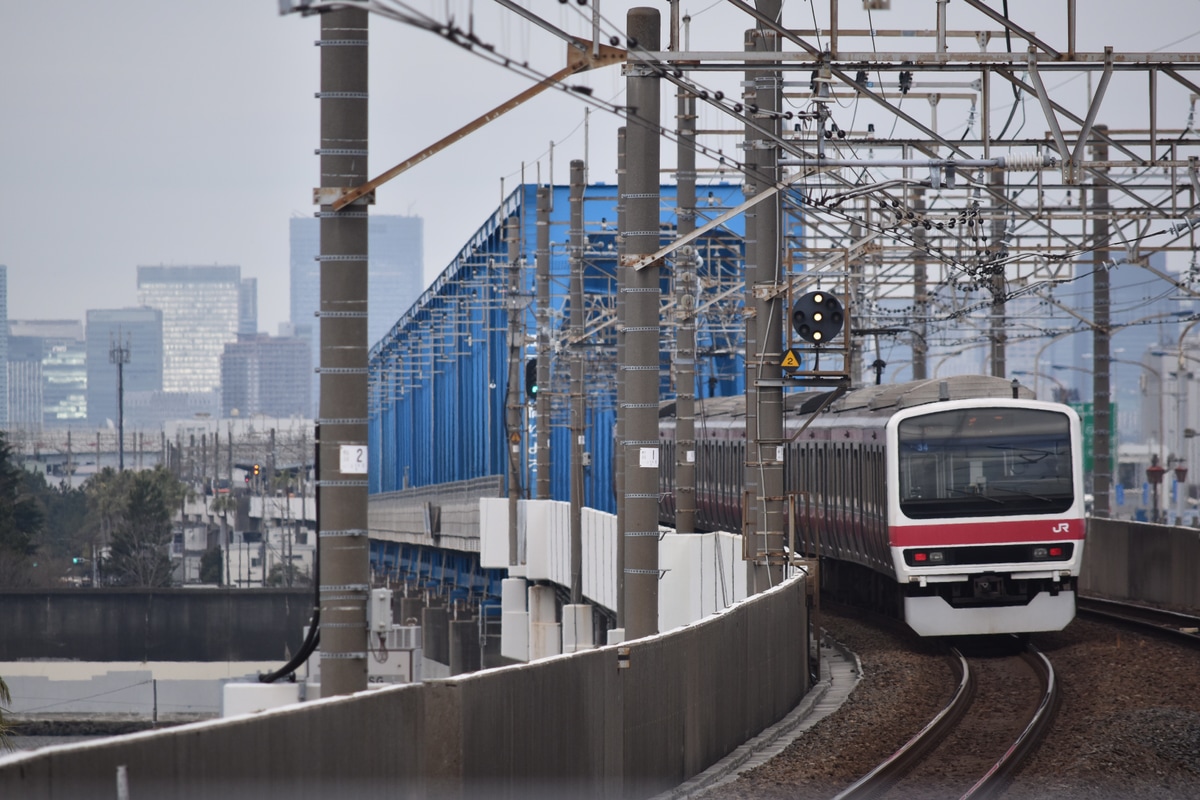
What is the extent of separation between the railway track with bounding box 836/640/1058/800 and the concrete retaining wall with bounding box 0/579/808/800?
1489mm

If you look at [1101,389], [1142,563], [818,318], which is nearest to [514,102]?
[818,318]

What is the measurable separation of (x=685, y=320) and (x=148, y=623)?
55080mm

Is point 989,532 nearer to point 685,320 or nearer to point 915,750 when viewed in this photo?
point 685,320

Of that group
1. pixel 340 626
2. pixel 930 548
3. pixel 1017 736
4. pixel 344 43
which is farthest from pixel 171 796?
pixel 930 548

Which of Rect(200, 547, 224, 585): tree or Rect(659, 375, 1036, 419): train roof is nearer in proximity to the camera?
Rect(659, 375, 1036, 419): train roof

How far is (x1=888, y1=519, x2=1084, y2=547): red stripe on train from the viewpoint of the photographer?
66.9 ft

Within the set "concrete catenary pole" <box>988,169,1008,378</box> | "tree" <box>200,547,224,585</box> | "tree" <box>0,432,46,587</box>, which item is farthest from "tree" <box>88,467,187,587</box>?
"concrete catenary pole" <box>988,169,1008,378</box>

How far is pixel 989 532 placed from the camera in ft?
66.9

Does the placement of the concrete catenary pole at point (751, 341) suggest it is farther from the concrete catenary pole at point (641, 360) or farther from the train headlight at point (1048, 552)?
the train headlight at point (1048, 552)

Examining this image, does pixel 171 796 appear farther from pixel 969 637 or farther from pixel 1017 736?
pixel 969 637

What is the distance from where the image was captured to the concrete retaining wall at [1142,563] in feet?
89.3

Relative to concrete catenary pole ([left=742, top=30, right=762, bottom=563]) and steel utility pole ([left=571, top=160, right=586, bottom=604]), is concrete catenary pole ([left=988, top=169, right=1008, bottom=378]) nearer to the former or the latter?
concrete catenary pole ([left=742, top=30, right=762, bottom=563])

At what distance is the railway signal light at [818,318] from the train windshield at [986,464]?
3.12 metres

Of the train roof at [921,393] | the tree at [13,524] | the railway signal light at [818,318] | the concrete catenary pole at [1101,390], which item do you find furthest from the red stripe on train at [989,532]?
the tree at [13,524]
